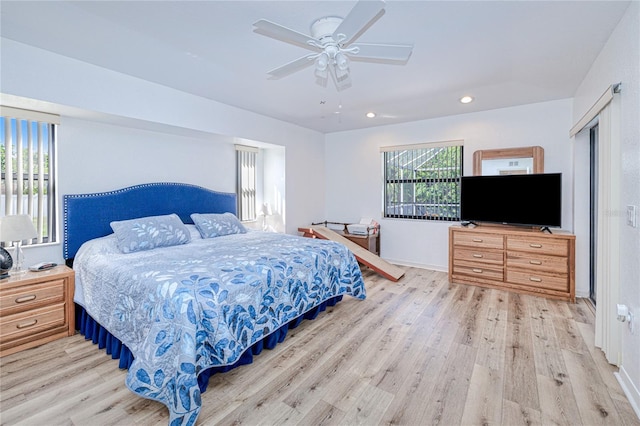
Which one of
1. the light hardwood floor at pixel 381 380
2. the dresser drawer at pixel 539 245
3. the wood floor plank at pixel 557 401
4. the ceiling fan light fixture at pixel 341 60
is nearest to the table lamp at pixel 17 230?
the light hardwood floor at pixel 381 380

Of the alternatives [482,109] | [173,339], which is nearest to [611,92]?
[482,109]

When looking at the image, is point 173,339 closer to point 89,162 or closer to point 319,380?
point 319,380

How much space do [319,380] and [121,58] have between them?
10.1ft

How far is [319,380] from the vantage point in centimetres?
206

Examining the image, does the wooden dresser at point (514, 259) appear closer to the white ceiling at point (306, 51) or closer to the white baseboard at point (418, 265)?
the white baseboard at point (418, 265)

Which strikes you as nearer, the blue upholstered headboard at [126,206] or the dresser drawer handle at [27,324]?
the dresser drawer handle at [27,324]

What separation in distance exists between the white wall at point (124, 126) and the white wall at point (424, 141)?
1220 millimetres

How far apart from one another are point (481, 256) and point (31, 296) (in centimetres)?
475

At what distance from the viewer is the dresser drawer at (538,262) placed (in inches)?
136

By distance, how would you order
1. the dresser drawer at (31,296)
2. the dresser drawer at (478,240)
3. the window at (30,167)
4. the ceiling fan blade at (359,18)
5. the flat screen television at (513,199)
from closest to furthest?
1. the ceiling fan blade at (359,18)
2. the dresser drawer at (31,296)
3. the window at (30,167)
4. the flat screen television at (513,199)
5. the dresser drawer at (478,240)

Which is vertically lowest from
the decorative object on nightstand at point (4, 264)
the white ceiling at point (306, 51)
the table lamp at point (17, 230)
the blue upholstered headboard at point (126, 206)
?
the decorative object on nightstand at point (4, 264)

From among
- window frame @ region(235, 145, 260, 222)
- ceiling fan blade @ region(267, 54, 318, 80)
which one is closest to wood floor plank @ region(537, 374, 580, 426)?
ceiling fan blade @ region(267, 54, 318, 80)

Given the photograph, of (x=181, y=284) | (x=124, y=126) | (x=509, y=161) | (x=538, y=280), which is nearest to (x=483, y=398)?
(x=181, y=284)

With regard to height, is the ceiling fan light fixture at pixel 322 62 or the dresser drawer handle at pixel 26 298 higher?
the ceiling fan light fixture at pixel 322 62
